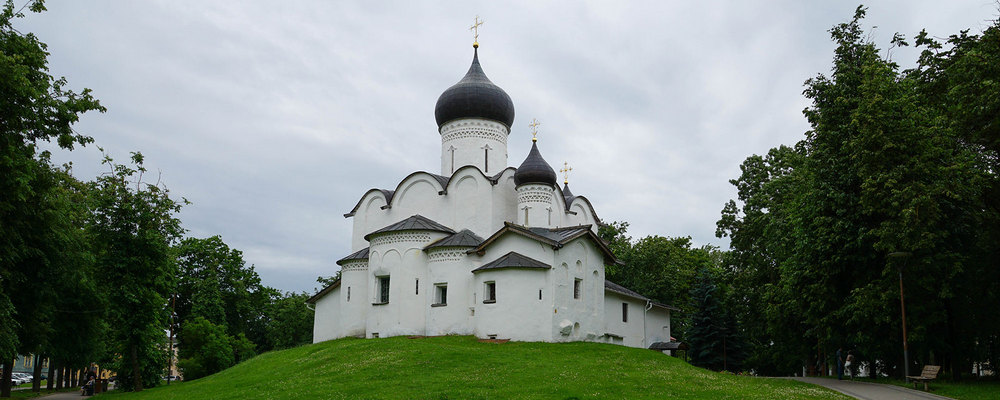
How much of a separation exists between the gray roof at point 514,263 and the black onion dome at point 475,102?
8807 millimetres

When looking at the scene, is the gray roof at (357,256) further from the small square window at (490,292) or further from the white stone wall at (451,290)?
the small square window at (490,292)

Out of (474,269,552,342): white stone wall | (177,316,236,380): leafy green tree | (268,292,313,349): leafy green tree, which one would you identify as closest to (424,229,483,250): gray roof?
(474,269,552,342): white stone wall

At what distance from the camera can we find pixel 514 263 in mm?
27109

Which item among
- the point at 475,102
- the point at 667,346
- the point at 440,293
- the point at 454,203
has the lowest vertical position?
the point at 667,346

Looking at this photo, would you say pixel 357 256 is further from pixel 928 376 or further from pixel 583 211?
pixel 928 376

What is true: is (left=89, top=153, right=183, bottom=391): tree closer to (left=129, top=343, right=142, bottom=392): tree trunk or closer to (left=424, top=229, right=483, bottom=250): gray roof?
(left=129, top=343, right=142, bottom=392): tree trunk

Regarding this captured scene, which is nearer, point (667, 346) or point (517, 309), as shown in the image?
point (517, 309)

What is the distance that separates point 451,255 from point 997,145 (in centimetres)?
1857

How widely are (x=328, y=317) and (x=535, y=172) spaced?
38.3 ft

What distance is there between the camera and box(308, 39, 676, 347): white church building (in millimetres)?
27141

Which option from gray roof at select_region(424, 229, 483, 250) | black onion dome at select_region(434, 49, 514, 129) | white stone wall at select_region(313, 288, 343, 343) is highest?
black onion dome at select_region(434, 49, 514, 129)

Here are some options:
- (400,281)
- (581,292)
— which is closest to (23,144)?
(400,281)

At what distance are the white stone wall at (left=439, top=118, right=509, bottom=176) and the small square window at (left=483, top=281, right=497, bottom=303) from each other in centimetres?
745

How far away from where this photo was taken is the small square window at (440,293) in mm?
29172
